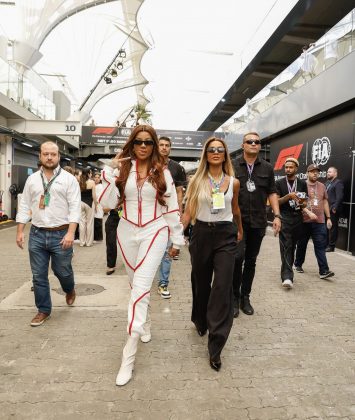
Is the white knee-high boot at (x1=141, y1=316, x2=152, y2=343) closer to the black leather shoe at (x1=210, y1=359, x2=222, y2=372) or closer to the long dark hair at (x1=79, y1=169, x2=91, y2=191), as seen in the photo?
the black leather shoe at (x1=210, y1=359, x2=222, y2=372)

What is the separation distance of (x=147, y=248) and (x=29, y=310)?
228 centimetres

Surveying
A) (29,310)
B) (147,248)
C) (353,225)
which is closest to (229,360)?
(147,248)

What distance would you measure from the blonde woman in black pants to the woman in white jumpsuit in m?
0.38

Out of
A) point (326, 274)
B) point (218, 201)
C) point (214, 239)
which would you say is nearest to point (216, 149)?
point (218, 201)

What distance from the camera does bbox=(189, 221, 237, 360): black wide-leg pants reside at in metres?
3.26

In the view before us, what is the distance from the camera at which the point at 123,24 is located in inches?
1132

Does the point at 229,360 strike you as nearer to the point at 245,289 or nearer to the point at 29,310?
the point at 245,289

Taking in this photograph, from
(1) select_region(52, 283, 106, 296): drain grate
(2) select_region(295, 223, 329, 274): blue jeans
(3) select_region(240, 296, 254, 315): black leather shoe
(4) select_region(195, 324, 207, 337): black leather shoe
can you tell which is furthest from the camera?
(2) select_region(295, 223, 329, 274): blue jeans

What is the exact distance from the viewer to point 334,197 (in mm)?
9445

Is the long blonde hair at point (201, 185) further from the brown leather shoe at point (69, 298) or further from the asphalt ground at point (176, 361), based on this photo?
the brown leather shoe at point (69, 298)

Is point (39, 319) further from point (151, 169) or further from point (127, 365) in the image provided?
point (151, 169)

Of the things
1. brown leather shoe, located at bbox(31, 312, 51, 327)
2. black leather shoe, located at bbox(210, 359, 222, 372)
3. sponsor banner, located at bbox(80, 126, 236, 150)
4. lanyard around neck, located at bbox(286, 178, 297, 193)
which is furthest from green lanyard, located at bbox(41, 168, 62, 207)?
sponsor banner, located at bbox(80, 126, 236, 150)

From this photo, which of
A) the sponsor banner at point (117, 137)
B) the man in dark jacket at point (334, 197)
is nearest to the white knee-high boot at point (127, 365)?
the man in dark jacket at point (334, 197)

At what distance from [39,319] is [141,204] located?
6.38ft
